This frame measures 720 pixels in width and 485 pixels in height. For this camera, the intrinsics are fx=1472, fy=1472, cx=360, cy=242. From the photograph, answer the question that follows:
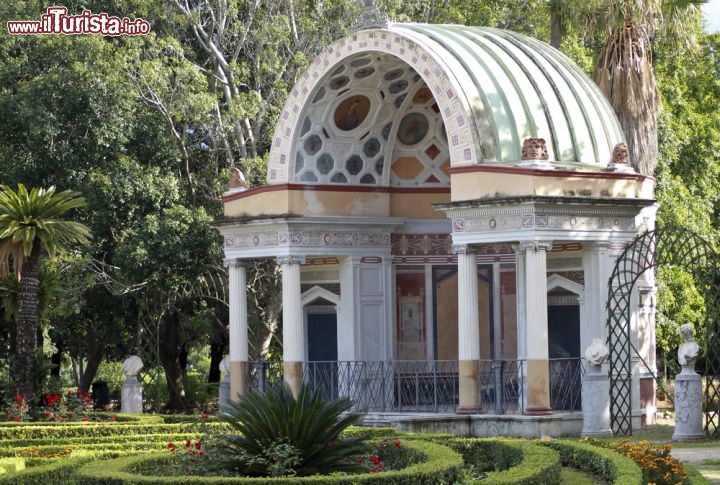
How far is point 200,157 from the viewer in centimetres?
3991

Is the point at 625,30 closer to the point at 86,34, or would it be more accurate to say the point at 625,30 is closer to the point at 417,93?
the point at 417,93

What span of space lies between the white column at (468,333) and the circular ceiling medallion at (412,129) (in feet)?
19.9

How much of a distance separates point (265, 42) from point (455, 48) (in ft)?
32.6

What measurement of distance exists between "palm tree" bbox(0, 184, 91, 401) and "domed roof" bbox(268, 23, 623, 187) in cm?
502

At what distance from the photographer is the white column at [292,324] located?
99.1 ft

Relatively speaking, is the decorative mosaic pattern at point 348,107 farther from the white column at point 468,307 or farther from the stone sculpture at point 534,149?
the white column at point 468,307

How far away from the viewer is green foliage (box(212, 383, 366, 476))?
16.4 m

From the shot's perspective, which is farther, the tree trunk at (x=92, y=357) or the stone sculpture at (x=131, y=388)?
the tree trunk at (x=92, y=357)

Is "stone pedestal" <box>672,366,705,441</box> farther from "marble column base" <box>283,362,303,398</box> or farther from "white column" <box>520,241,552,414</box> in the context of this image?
"marble column base" <box>283,362,303,398</box>

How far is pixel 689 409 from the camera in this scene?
78.7ft

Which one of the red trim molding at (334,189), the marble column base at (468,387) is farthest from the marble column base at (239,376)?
the marble column base at (468,387)

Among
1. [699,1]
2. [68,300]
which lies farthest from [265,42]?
[699,1]

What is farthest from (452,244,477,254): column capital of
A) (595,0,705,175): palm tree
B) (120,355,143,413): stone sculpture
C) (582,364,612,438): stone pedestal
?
(120,355,143,413): stone sculpture

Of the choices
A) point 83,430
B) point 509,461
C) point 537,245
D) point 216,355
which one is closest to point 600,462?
point 509,461
